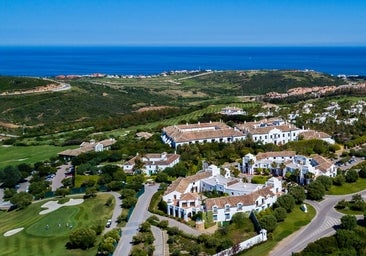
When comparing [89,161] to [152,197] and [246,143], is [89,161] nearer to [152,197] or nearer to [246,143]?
[152,197]

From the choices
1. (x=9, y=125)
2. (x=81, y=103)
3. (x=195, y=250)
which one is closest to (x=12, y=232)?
(x=195, y=250)

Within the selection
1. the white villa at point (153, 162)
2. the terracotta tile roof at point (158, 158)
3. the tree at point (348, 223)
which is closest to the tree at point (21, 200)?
the white villa at point (153, 162)

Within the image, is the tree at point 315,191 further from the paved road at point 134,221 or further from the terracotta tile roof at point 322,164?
the paved road at point 134,221

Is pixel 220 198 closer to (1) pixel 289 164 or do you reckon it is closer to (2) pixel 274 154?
(1) pixel 289 164

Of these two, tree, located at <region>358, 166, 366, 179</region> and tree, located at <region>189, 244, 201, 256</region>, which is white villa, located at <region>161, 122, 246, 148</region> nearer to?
tree, located at <region>358, 166, 366, 179</region>

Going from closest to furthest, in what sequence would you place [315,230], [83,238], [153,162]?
[83,238]
[315,230]
[153,162]

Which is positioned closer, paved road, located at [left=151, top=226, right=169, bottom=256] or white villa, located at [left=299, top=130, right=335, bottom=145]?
paved road, located at [left=151, top=226, right=169, bottom=256]

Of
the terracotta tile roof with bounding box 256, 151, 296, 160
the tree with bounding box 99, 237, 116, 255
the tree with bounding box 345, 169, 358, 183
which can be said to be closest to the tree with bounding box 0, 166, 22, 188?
the tree with bounding box 99, 237, 116, 255
